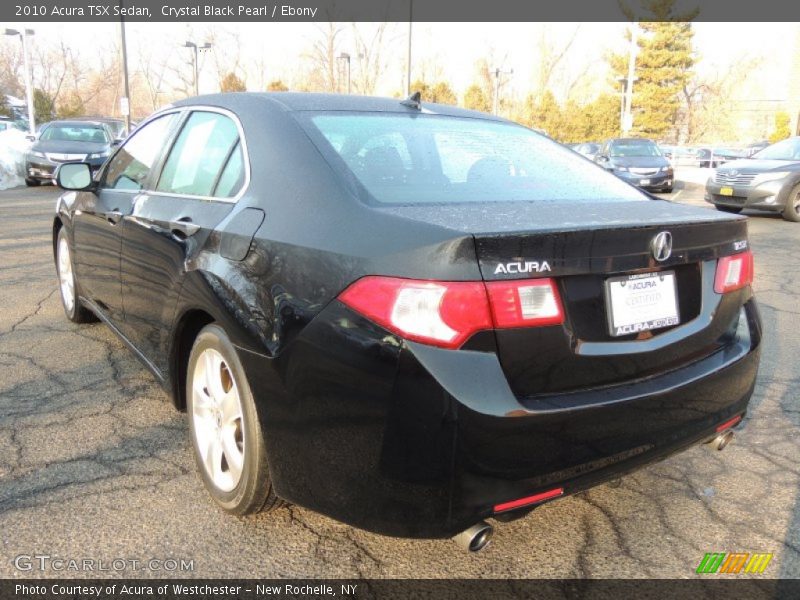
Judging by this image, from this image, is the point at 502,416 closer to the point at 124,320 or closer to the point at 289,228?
the point at 289,228

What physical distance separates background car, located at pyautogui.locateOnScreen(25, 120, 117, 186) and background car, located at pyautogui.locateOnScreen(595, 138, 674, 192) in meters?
11.7

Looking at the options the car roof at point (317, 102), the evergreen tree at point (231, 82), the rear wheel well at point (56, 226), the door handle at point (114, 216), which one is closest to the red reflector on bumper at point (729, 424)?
the car roof at point (317, 102)

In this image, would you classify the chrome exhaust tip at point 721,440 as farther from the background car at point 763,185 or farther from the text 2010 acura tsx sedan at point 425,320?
the background car at point 763,185

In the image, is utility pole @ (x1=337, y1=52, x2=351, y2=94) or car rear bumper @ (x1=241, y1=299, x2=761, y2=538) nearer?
car rear bumper @ (x1=241, y1=299, x2=761, y2=538)

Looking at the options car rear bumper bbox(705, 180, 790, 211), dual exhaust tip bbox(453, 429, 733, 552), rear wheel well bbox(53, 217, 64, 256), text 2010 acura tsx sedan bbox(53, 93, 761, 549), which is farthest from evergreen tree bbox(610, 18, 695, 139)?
dual exhaust tip bbox(453, 429, 733, 552)

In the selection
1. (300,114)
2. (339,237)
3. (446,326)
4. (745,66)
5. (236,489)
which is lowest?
(236,489)

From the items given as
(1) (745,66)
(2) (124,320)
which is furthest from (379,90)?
(2) (124,320)

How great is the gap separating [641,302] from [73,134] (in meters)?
17.0

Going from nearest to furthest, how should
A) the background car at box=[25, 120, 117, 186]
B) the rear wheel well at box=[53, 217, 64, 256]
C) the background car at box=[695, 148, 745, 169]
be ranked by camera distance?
1. the rear wheel well at box=[53, 217, 64, 256]
2. the background car at box=[25, 120, 117, 186]
3. the background car at box=[695, 148, 745, 169]

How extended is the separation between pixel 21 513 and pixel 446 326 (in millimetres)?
1814

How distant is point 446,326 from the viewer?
5.70 ft

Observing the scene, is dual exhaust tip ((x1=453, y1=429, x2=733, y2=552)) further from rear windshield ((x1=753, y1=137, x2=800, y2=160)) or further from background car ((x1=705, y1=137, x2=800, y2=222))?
rear windshield ((x1=753, y1=137, x2=800, y2=160))

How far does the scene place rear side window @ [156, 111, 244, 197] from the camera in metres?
2.62

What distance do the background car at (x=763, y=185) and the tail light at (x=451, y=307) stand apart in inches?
447
